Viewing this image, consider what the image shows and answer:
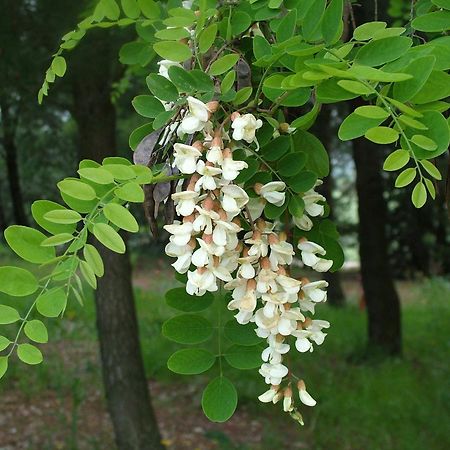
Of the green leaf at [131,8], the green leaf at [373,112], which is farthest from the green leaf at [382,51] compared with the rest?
the green leaf at [131,8]

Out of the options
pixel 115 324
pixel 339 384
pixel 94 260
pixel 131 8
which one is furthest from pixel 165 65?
pixel 339 384

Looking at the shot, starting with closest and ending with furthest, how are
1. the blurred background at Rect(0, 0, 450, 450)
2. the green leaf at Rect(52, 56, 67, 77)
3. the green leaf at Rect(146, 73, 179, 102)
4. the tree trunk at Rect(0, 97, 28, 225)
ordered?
the green leaf at Rect(146, 73, 179, 102) < the green leaf at Rect(52, 56, 67, 77) < the blurred background at Rect(0, 0, 450, 450) < the tree trunk at Rect(0, 97, 28, 225)

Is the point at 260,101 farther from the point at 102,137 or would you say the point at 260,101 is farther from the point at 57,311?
the point at 102,137

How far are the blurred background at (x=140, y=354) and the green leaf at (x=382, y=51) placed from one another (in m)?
1.05

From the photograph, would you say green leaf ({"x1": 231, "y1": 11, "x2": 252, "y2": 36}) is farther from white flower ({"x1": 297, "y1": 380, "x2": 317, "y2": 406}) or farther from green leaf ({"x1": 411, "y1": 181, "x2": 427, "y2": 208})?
white flower ({"x1": 297, "y1": 380, "x2": 317, "y2": 406})

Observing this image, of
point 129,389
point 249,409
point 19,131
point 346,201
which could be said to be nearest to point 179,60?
point 129,389

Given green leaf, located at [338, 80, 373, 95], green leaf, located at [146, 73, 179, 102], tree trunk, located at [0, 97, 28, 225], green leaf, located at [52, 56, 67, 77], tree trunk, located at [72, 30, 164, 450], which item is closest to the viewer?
green leaf, located at [338, 80, 373, 95]

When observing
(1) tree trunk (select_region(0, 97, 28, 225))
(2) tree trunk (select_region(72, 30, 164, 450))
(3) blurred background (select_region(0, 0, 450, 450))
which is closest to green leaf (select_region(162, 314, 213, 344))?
(3) blurred background (select_region(0, 0, 450, 450))

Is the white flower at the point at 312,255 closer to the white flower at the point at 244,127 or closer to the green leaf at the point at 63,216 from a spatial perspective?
the white flower at the point at 244,127

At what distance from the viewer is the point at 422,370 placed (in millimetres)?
4871

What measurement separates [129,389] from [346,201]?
28.7ft

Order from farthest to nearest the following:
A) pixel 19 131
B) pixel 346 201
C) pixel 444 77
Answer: pixel 346 201 → pixel 19 131 → pixel 444 77

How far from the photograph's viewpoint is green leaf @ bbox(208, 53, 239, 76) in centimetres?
86

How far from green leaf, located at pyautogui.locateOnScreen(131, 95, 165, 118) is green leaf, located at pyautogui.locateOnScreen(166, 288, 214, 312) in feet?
0.93
